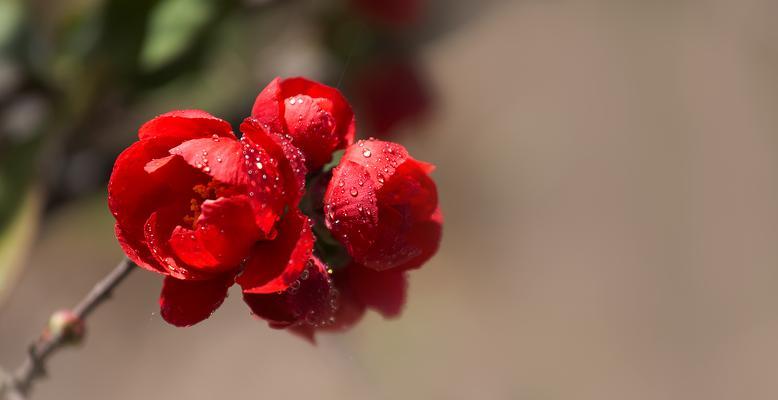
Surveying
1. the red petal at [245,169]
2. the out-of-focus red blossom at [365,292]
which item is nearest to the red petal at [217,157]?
the red petal at [245,169]

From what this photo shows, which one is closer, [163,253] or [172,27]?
[163,253]

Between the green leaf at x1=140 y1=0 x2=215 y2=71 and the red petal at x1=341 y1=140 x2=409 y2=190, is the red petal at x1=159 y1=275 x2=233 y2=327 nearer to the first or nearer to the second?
the red petal at x1=341 y1=140 x2=409 y2=190

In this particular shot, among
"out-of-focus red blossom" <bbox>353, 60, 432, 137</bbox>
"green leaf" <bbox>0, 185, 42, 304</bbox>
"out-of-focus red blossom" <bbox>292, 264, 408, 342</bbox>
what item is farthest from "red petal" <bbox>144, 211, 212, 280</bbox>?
"out-of-focus red blossom" <bbox>353, 60, 432, 137</bbox>

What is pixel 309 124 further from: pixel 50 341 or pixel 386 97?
pixel 386 97

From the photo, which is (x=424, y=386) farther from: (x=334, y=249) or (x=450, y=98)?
(x=334, y=249)

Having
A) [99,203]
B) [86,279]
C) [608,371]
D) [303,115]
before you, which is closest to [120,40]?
[99,203]

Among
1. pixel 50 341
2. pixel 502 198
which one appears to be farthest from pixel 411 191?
pixel 502 198

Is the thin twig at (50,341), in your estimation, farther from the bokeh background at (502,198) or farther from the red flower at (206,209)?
the bokeh background at (502,198)

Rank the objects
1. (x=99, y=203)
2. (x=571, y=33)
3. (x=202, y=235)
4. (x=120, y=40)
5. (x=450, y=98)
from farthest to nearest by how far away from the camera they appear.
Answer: (x=571, y=33)
(x=450, y=98)
(x=99, y=203)
(x=120, y=40)
(x=202, y=235)
